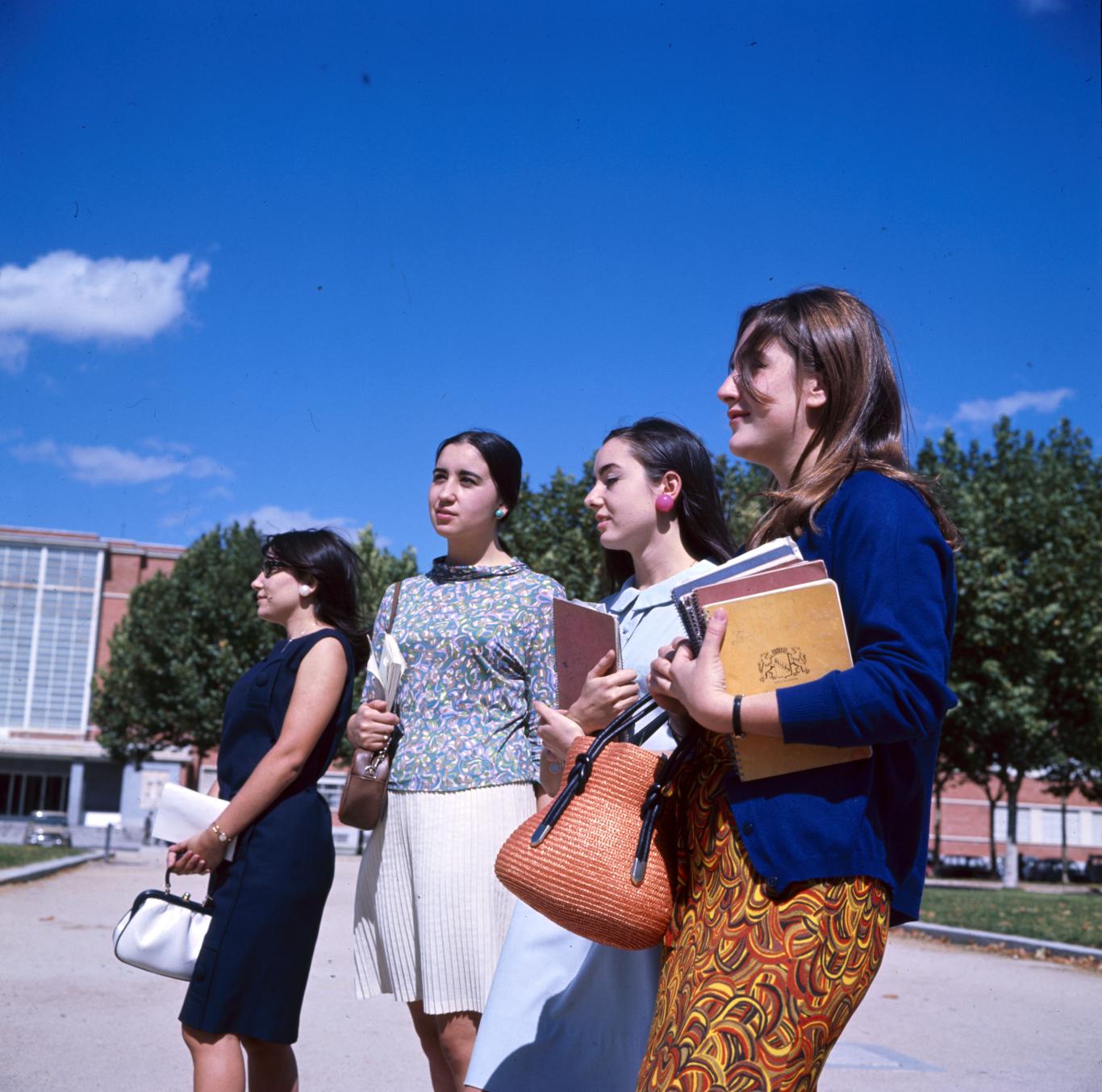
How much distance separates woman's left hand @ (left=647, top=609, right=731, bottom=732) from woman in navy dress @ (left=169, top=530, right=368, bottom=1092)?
199 centimetres

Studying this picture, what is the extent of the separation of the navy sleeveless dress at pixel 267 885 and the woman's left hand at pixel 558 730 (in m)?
0.92

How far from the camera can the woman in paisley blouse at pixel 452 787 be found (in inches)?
141

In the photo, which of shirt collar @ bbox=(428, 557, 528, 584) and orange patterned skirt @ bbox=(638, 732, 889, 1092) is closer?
orange patterned skirt @ bbox=(638, 732, 889, 1092)

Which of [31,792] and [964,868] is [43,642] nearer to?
[31,792]

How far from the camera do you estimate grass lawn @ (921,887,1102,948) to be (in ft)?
43.6

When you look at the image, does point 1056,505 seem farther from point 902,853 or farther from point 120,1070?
point 902,853

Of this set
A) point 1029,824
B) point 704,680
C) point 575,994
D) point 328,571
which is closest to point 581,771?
point 704,680

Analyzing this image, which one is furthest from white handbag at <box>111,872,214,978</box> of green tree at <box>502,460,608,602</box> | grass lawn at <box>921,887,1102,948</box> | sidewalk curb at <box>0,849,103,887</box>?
green tree at <box>502,460,608,602</box>

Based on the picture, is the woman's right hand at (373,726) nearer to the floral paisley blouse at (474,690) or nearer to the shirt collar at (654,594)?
the floral paisley blouse at (474,690)

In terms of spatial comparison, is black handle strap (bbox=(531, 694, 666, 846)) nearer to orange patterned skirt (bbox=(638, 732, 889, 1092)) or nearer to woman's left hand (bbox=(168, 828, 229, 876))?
orange patterned skirt (bbox=(638, 732, 889, 1092))

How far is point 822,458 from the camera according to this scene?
2203mm

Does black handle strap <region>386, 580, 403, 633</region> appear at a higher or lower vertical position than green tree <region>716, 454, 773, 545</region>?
lower

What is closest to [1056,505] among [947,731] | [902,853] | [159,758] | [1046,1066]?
[947,731]

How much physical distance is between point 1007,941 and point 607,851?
12191 mm
